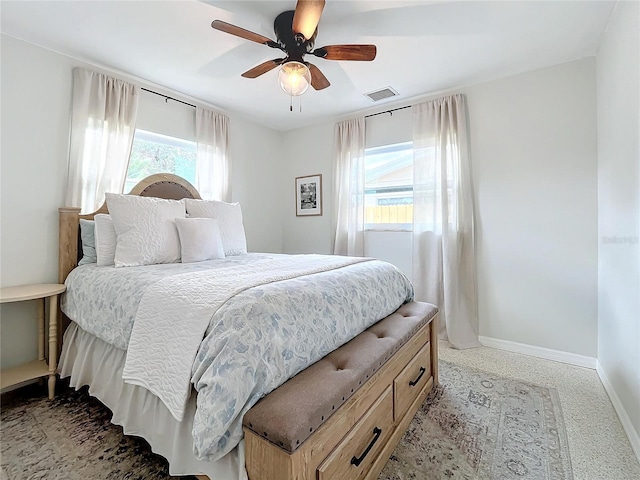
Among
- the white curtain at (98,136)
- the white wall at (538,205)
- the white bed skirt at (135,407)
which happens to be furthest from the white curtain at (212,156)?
the white wall at (538,205)

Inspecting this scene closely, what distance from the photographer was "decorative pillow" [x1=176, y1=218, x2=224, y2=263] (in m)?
2.19

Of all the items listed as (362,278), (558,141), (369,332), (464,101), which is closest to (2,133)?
(362,278)

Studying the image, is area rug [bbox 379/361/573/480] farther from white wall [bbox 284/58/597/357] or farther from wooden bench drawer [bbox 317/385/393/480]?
white wall [bbox 284/58/597/357]

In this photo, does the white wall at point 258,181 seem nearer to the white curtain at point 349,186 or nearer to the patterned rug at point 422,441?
the white curtain at point 349,186

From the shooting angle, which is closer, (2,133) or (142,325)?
(142,325)

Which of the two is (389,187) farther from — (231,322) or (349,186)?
(231,322)

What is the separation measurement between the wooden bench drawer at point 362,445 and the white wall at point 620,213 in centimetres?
126

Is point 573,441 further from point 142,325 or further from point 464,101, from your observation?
point 464,101

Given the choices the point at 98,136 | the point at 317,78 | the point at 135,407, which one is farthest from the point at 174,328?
the point at 98,136

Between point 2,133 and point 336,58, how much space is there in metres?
2.40

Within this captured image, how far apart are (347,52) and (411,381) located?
6.81 ft

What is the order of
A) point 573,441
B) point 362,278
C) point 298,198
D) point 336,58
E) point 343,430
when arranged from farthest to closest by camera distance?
point 298,198 → point 336,58 → point 362,278 → point 573,441 → point 343,430

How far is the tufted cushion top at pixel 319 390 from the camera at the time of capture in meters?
0.87

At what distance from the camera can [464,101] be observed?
2.87 m
